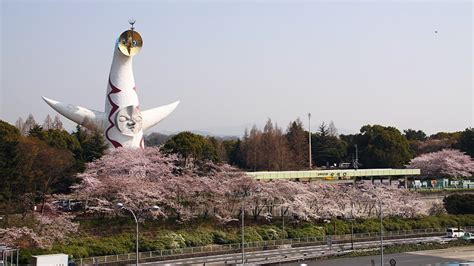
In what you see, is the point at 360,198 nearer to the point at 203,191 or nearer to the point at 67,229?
the point at 203,191

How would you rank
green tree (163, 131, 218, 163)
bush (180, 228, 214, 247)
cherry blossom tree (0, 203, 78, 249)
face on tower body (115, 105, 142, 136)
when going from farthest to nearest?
green tree (163, 131, 218, 163)
face on tower body (115, 105, 142, 136)
bush (180, 228, 214, 247)
cherry blossom tree (0, 203, 78, 249)

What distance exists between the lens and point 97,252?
33750 mm

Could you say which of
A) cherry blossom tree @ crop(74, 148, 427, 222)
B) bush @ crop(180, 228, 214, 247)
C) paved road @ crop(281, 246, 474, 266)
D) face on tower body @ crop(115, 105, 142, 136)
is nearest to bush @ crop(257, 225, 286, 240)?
cherry blossom tree @ crop(74, 148, 427, 222)

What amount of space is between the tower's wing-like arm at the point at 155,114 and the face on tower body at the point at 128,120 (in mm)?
1859

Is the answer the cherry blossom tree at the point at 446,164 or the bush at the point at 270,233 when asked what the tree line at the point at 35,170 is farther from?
the cherry blossom tree at the point at 446,164

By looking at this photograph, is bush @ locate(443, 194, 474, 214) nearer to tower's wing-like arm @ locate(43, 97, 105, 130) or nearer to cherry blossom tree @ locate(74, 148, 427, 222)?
cherry blossom tree @ locate(74, 148, 427, 222)

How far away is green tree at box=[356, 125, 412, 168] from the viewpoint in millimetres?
71750

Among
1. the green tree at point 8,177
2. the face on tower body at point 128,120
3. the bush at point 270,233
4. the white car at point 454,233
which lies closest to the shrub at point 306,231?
the bush at point 270,233

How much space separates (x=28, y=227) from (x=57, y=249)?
7.08 feet

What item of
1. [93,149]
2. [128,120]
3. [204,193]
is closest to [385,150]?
[204,193]

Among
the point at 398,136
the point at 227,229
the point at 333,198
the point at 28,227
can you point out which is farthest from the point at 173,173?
the point at 398,136

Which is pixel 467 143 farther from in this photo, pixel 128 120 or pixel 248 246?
pixel 248 246

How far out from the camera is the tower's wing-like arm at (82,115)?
162 ft

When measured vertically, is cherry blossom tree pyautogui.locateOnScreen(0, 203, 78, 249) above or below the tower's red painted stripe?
below
